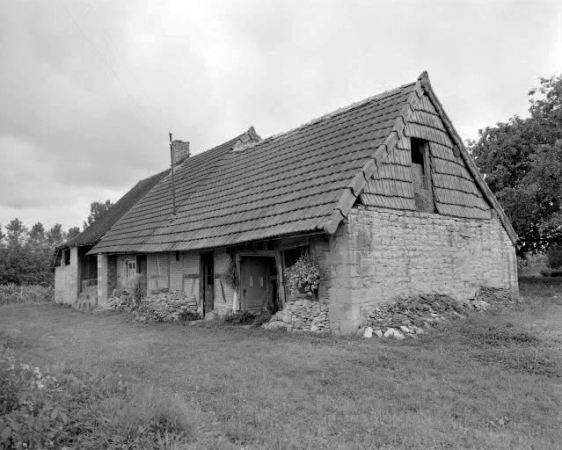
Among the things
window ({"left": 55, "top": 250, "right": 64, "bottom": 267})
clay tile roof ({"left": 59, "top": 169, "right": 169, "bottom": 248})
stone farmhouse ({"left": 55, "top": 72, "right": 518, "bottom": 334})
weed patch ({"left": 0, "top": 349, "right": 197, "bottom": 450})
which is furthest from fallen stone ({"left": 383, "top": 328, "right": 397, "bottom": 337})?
window ({"left": 55, "top": 250, "right": 64, "bottom": 267})

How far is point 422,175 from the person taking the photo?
12.2 m

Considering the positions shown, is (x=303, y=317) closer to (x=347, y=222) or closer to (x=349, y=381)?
(x=347, y=222)

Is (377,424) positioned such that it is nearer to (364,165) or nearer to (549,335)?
(549,335)

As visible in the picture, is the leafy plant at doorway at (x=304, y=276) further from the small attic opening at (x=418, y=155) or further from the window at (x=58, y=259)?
the window at (x=58, y=259)

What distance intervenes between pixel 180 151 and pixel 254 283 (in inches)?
546

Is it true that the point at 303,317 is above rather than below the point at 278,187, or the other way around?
below

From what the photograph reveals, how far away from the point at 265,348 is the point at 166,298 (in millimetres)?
6447

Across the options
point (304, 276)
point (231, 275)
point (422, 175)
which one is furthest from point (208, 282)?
point (422, 175)

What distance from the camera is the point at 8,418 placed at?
11.2 ft

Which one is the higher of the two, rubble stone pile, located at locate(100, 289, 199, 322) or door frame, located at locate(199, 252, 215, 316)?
door frame, located at locate(199, 252, 215, 316)

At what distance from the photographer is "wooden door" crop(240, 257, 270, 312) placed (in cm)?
1255

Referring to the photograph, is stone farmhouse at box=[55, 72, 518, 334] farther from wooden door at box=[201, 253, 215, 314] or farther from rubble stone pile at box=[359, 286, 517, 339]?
rubble stone pile at box=[359, 286, 517, 339]

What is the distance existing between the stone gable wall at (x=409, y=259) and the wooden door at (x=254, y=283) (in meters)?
3.47

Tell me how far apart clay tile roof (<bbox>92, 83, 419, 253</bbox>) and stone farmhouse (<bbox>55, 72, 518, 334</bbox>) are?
0.05 metres
